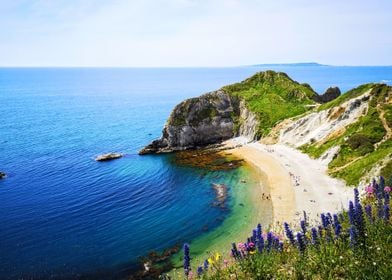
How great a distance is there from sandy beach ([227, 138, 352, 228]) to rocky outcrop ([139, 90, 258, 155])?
443 inches

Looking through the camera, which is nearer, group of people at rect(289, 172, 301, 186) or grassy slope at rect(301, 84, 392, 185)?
grassy slope at rect(301, 84, 392, 185)

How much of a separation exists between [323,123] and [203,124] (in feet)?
82.5

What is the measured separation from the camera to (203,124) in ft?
268

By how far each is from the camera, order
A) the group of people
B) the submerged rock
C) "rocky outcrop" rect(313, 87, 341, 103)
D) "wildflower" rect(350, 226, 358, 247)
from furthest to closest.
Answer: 1. "rocky outcrop" rect(313, 87, 341, 103)
2. the group of people
3. the submerged rock
4. "wildflower" rect(350, 226, 358, 247)

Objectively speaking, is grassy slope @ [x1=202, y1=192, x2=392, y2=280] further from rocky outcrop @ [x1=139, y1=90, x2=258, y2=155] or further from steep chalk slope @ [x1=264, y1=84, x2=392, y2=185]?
rocky outcrop @ [x1=139, y1=90, x2=258, y2=155]

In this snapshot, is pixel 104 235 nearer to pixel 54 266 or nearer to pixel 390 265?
pixel 54 266

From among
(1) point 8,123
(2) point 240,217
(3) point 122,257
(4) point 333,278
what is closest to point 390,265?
(4) point 333,278

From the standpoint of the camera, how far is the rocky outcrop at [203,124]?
261 feet

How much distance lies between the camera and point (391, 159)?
3994 centimetres

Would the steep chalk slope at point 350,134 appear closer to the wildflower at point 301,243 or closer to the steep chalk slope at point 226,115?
the steep chalk slope at point 226,115

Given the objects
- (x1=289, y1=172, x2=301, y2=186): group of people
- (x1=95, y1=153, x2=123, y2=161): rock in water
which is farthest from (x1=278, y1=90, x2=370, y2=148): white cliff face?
(x1=95, y1=153, x2=123, y2=161): rock in water

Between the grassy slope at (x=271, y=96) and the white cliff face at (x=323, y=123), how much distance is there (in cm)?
553

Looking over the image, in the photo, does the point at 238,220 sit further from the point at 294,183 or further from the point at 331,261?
the point at 331,261

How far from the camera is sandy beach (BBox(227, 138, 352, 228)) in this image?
4166 centimetres
